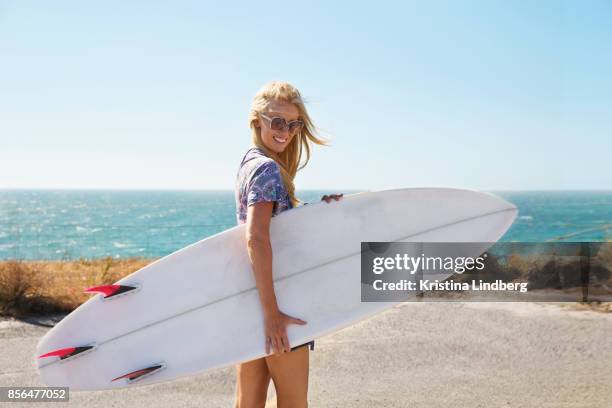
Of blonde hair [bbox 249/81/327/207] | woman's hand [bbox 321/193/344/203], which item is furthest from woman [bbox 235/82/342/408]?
woman's hand [bbox 321/193/344/203]

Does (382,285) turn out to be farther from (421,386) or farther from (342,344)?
(342,344)

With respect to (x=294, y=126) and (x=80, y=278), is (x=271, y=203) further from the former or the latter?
(x=80, y=278)

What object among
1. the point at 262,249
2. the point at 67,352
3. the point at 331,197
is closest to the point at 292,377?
the point at 262,249

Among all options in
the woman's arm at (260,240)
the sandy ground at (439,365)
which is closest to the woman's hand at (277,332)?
the woman's arm at (260,240)

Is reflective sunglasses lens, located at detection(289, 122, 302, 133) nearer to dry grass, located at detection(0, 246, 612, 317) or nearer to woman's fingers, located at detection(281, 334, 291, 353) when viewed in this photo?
woman's fingers, located at detection(281, 334, 291, 353)

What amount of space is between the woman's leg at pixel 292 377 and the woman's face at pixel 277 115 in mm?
717

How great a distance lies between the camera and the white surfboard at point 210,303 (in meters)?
2.24

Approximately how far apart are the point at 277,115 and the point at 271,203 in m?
0.35

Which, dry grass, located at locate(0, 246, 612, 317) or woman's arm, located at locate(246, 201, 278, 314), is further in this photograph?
dry grass, located at locate(0, 246, 612, 317)

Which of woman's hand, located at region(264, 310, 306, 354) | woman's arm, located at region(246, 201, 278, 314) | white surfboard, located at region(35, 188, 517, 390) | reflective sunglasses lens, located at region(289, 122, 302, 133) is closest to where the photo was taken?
woman's arm, located at region(246, 201, 278, 314)

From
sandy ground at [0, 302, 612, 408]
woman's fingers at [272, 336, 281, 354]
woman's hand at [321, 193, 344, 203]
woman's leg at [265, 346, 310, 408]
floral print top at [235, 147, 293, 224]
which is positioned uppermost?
floral print top at [235, 147, 293, 224]

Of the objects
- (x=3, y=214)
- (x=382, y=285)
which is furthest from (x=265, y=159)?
(x=3, y=214)

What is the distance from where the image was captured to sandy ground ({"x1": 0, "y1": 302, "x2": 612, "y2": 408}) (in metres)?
3.62

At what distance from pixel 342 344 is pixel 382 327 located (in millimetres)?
666
